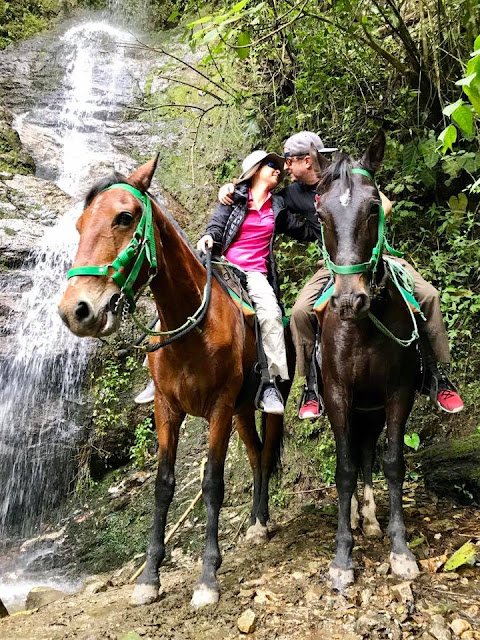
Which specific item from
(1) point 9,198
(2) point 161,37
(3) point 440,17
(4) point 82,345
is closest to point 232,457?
(4) point 82,345

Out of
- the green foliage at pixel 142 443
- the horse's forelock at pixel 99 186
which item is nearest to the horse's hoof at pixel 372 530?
the horse's forelock at pixel 99 186

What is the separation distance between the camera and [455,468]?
17.6ft

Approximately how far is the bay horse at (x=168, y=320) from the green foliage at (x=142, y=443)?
4.39 m

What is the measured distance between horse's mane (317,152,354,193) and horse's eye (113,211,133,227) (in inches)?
50.4

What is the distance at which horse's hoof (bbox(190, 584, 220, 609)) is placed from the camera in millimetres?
3504

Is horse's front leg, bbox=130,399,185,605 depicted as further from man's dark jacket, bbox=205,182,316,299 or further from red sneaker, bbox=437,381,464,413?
red sneaker, bbox=437,381,464,413

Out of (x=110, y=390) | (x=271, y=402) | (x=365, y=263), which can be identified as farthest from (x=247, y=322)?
(x=110, y=390)

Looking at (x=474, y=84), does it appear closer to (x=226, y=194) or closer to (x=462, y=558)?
(x=462, y=558)

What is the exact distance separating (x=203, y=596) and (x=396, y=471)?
4.94 feet

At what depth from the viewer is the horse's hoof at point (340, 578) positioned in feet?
11.3

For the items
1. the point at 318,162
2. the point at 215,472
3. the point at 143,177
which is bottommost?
the point at 215,472

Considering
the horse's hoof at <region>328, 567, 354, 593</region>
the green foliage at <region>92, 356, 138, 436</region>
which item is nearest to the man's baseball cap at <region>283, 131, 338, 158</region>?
the horse's hoof at <region>328, 567, 354, 593</region>

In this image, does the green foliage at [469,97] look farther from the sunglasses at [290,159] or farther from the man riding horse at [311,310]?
the sunglasses at [290,159]

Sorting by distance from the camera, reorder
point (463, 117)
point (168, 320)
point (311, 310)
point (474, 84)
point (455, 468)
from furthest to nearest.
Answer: point (455, 468), point (311, 310), point (168, 320), point (463, 117), point (474, 84)
